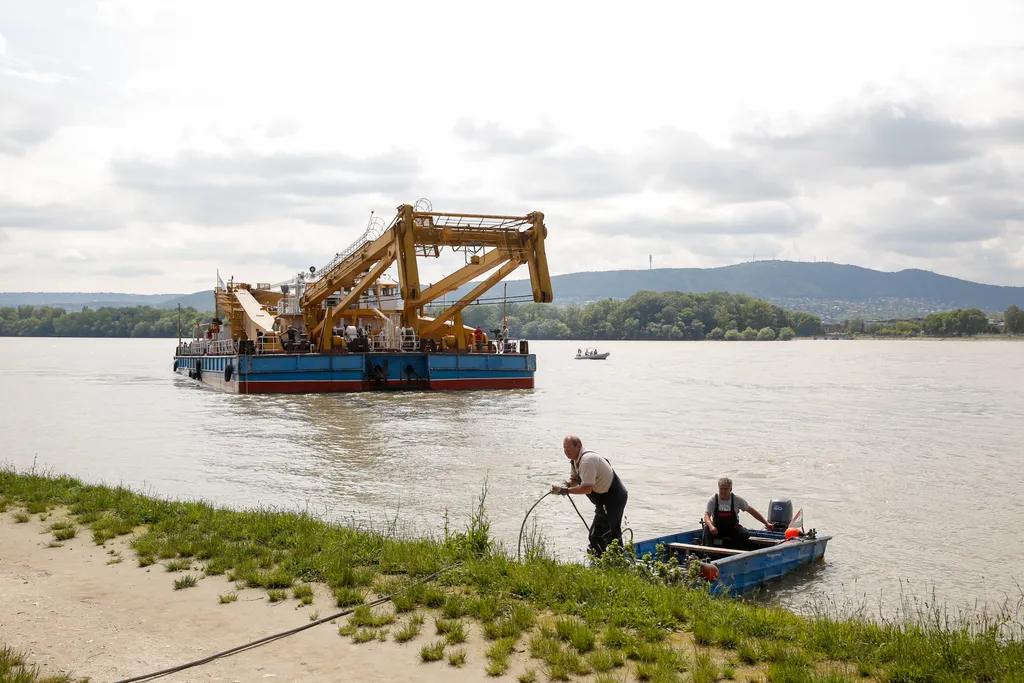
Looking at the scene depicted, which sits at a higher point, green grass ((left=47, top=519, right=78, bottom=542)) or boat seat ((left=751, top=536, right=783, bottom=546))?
green grass ((left=47, top=519, right=78, bottom=542))

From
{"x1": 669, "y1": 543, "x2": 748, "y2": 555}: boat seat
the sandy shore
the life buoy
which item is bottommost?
{"x1": 669, "y1": 543, "x2": 748, "y2": 555}: boat seat

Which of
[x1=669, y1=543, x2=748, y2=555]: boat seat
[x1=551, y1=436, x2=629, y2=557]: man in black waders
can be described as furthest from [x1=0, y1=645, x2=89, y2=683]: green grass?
[x1=669, y1=543, x2=748, y2=555]: boat seat

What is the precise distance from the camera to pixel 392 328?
42.8 meters

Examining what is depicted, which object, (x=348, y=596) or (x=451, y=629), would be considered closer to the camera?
(x=451, y=629)

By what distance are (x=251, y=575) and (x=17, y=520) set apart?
4413mm

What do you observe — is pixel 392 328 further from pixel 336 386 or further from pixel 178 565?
pixel 178 565

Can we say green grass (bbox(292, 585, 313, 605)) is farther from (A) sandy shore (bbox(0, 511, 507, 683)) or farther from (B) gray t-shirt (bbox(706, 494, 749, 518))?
(B) gray t-shirt (bbox(706, 494, 749, 518))

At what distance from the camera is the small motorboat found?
9.45 meters

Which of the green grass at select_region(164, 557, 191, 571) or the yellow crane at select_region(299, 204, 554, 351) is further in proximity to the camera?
the yellow crane at select_region(299, 204, 554, 351)

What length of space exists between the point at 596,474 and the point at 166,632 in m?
4.44

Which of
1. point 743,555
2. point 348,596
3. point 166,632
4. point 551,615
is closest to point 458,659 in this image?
point 551,615

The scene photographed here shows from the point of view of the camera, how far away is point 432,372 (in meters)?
40.3

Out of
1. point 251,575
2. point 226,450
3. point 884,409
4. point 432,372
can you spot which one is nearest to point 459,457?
point 226,450

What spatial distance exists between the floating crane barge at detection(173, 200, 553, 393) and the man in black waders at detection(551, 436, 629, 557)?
28.3 m
